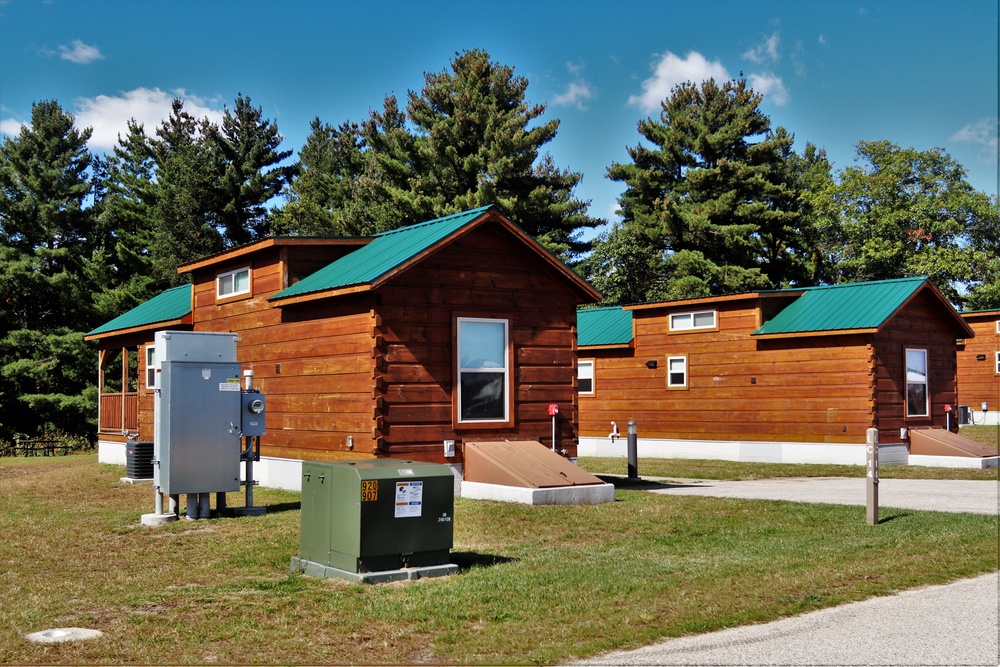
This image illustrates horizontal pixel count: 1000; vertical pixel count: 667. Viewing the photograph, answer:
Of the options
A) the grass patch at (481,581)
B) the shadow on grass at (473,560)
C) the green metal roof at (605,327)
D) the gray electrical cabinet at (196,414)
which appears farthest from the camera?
the green metal roof at (605,327)

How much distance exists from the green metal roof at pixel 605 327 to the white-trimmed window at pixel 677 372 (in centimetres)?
161

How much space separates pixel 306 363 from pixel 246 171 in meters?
38.2

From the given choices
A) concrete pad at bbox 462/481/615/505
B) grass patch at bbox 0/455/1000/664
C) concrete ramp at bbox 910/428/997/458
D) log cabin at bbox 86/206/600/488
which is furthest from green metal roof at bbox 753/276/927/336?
concrete pad at bbox 462/481/615/505

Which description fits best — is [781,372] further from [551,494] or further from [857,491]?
[551,494]

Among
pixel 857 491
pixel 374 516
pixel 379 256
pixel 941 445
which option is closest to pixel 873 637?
pixel 374 516

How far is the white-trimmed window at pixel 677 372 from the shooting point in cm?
2949

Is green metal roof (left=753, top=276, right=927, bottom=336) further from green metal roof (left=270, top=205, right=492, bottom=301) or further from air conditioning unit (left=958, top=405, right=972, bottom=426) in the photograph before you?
air conditioning unit (left=958, top=405, right=972, bottom=426)

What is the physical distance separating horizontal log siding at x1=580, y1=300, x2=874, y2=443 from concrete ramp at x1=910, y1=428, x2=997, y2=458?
65.5 inches

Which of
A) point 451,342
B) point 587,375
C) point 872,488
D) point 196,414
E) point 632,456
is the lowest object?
point 632,456

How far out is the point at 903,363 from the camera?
25.8m

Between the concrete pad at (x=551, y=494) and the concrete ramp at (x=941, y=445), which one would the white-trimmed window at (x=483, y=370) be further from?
the concrete ramp at (x=941, y=445)

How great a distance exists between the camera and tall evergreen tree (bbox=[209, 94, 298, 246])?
5191cm

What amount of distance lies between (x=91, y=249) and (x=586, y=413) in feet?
102

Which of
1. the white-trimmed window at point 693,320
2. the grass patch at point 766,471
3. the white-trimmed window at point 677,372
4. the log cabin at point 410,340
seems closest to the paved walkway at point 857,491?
the grass patch at point 766,471
